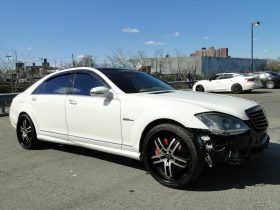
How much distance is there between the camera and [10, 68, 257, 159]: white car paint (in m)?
4.94

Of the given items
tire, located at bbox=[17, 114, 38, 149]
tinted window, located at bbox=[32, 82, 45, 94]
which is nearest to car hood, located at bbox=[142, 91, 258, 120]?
tinted window, located at bbox=[32, 82, 45, 94]

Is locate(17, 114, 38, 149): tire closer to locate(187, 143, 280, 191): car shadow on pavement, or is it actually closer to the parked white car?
locate(187, 143, 280, 191): car shadow on pavement

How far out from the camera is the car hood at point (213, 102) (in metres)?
4.88

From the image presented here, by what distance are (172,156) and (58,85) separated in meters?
2.84

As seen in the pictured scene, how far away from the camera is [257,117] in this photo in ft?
17.0

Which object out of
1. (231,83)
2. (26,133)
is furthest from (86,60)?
(26,133)

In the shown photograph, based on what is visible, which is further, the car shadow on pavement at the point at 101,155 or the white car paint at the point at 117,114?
the car shadow on pavement at the point at 101,155

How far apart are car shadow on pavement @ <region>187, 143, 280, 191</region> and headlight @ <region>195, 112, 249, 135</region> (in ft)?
1.90

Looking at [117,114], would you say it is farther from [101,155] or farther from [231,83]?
[231,83]

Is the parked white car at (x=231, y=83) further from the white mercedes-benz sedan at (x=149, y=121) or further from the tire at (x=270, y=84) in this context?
the white mercedes-benz sedan at (x=149, y=121)

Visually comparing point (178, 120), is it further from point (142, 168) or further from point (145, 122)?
point (142, 168)

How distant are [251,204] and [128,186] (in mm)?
1586

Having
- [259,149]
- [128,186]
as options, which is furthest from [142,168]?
[259,149]

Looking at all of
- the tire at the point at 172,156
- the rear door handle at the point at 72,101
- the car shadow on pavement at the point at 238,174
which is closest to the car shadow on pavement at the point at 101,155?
the car shadow on pavement at the point at 238,174
